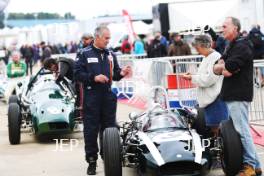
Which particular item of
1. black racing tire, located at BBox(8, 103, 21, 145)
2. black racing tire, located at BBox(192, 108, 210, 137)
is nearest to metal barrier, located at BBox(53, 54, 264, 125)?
black racing tire, located at BBox(8, 103, 21, 145)

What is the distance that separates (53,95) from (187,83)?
2.80m

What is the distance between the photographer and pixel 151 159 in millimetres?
6277

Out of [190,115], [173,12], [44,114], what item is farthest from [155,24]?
[190,115]

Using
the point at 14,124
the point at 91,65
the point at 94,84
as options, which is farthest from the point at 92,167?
the point at 14,124

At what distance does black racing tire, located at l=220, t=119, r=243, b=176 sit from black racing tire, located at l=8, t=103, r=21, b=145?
4474mm

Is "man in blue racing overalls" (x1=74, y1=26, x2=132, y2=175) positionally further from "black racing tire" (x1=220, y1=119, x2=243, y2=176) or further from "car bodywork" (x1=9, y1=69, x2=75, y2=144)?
"car bodywork" (x1=9, y1=69, x2=75, y2=144)

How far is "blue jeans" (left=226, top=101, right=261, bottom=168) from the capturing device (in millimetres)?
6469

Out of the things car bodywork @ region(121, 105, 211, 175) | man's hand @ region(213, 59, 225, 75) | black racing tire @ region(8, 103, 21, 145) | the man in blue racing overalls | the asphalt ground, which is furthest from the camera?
black racing tire @ region(8, 103, 21, 145)

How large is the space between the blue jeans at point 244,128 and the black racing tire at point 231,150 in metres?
0.07

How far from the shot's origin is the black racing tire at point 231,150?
639 cm

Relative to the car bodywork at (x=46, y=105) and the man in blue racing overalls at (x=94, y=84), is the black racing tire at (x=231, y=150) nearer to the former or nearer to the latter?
the man in blue racing overalls at (x=94, y=84)

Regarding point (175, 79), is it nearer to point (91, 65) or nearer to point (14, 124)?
point (14, 124)

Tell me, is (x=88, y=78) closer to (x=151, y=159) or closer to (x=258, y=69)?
(x=151, y=159)

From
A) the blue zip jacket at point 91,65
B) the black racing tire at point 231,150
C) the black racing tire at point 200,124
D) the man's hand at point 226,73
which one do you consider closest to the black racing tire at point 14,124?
the blue zip jacket at point 91,65
